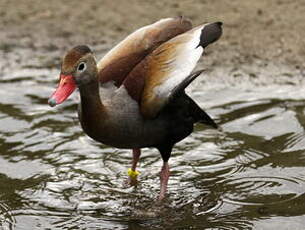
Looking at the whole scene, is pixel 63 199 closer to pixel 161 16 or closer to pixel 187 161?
pixel 187 161

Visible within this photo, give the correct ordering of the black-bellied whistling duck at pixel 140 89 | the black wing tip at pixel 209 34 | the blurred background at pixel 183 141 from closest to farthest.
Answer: the black-bellied whistling duck at pixel 140 89 → the blurred background at pixel 183 141 → the black wing tip at pixel 209 34

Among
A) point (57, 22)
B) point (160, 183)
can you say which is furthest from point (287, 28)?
point (160, 183)

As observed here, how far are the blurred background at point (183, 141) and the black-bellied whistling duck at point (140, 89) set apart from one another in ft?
1.72

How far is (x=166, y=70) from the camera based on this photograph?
628 cm

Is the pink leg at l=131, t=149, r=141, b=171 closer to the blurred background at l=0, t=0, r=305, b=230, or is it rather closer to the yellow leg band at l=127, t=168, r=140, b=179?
the yellow leg band at l=127, t=168, r=140, b=179

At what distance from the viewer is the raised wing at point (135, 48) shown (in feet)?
21.4

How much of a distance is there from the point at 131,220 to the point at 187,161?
4.23ft

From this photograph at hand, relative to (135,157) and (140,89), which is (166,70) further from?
(135,157)

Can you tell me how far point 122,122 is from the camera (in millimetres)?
6152

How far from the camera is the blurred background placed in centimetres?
627

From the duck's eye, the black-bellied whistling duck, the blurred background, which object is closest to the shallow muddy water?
the blurred background

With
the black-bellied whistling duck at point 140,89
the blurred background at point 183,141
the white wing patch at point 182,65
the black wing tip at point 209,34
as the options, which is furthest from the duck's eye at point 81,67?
the blurred background at point 183,141

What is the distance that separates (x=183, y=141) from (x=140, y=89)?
1.56 metres

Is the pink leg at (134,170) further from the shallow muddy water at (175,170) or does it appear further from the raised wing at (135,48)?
the raised wing at (135,48)
